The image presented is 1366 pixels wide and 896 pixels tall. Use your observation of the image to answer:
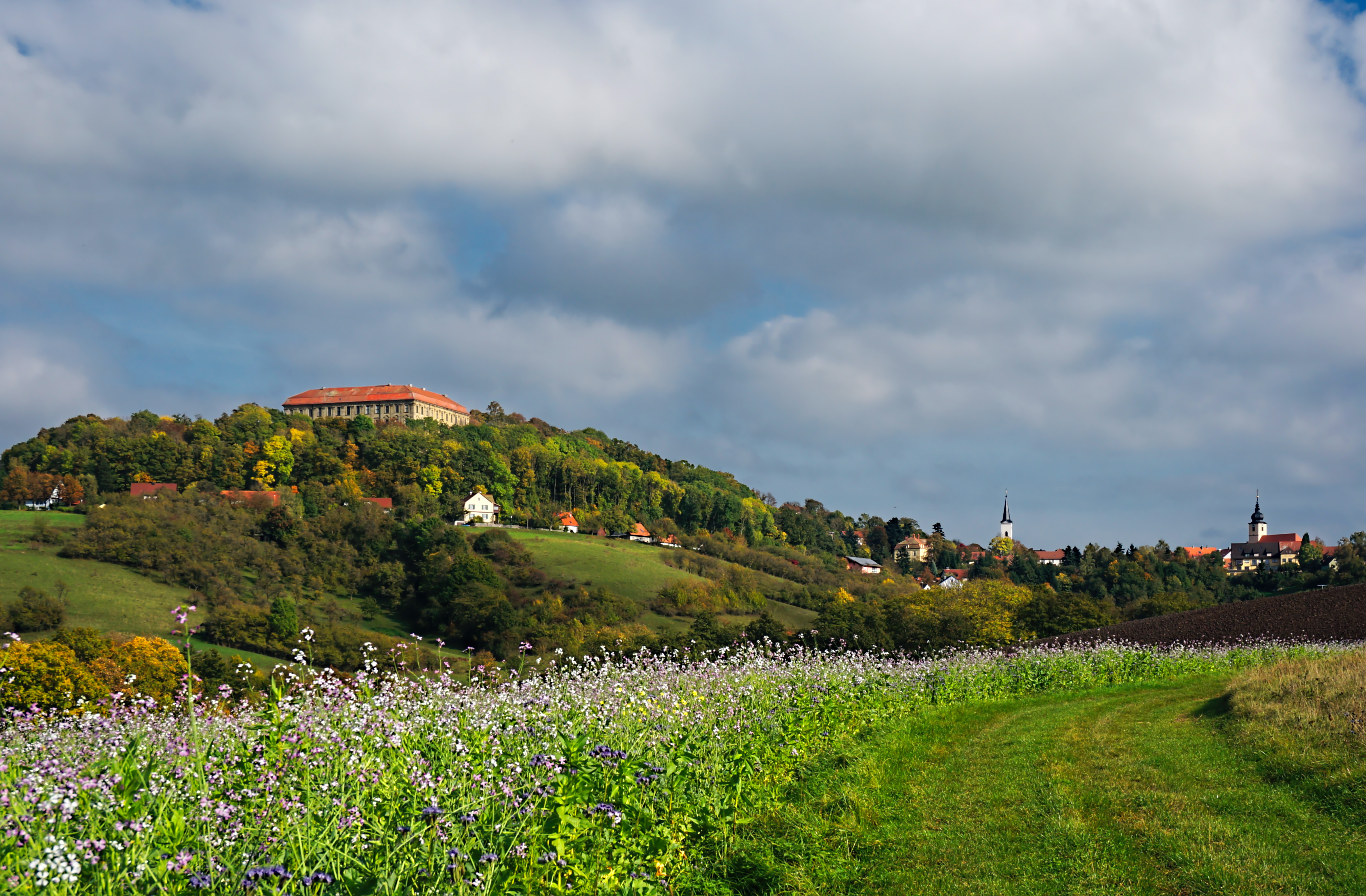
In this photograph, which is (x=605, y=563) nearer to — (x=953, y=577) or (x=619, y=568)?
Answer: (x=619, y=568)

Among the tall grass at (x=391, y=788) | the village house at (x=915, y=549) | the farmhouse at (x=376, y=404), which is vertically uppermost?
the farmhouse at (x=376, y=404)

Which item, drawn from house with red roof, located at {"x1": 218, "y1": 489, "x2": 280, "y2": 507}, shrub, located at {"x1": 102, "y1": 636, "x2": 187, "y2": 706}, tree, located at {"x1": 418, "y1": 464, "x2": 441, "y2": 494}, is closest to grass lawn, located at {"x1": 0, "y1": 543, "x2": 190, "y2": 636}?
shrub, located at {"x1": 102, "y1": 636, "x2": 187, "y2": 706}

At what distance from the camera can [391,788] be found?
4445 millimetres

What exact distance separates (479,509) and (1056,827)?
322 ft

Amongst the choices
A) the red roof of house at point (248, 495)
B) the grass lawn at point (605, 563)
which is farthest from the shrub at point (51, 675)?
the red roof of house at point (248, 495)

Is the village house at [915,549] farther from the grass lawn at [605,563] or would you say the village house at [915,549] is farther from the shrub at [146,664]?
the shrub at [146,664]

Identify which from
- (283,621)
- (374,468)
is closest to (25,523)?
(283,621)

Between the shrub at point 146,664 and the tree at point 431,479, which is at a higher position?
the tree at point 431,479

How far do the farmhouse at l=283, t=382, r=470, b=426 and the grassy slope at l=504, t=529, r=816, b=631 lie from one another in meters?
56.7

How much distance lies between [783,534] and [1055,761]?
111355 millimetres

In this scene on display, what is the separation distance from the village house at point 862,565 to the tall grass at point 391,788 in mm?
94089

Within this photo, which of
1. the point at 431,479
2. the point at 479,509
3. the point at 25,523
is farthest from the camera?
the point at 431,479

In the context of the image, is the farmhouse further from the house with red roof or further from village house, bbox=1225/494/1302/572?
village house, bbox=1225/494/1302/572

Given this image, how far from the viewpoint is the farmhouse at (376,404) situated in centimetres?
13738
